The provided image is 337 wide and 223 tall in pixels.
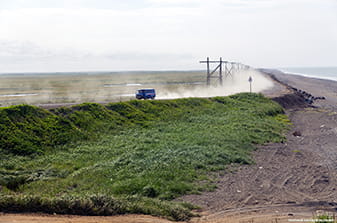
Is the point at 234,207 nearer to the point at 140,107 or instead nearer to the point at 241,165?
the point at 241,165

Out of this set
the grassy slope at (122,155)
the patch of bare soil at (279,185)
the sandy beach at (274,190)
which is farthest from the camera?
the patch of bare soil at (279,185)

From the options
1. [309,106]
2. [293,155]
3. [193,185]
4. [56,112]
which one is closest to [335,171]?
[293,155]

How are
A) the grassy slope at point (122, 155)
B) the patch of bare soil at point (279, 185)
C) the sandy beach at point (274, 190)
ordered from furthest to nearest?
1. the patch of bare soil at point (279, 185)
2. the grassy slope at point (122, 155)
3. the sandy beach at point (274, 190)

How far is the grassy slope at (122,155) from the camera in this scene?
37.1ft

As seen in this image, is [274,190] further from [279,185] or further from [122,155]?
[122,155]

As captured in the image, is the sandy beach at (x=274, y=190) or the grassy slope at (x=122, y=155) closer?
the sandy beach at (x=274, y=190)

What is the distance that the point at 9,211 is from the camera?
9727 mm

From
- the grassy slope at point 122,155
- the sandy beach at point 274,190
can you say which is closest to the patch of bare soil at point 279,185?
the sandy beach at point 274,190

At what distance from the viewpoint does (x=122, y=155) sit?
18078 mm

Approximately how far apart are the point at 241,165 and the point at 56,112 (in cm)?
1198

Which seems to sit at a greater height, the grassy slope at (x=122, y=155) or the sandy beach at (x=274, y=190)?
the grassy slope at (x=122, y=155)

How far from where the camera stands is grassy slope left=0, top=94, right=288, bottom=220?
1130 cm

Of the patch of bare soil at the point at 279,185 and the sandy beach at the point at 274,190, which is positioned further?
the patch of bare soil at the point at 279,185

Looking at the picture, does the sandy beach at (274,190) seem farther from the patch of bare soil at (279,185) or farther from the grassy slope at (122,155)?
the grassy slope at (122,155)
